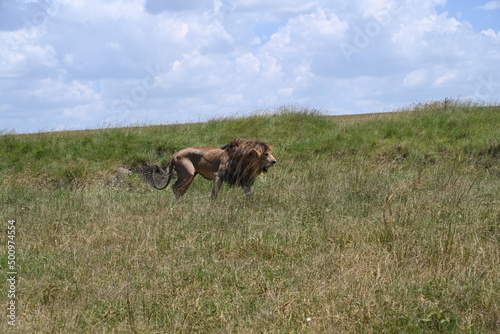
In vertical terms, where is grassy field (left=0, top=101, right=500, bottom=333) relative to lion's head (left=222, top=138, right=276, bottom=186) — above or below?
below

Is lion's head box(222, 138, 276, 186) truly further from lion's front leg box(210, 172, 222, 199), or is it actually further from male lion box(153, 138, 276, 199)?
lion's front leg box(210, 172, 222, 199)

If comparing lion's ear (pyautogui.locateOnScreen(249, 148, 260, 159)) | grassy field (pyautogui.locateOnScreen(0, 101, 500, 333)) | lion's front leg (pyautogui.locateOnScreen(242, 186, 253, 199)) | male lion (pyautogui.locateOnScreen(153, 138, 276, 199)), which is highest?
lion's ear (pyautogui.locateOnScreen(249, 148, 260, 159))

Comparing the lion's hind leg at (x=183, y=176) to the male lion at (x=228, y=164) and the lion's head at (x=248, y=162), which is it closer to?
the male lion at (x=228, y=164)

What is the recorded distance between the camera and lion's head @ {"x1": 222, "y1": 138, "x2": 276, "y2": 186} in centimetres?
1091

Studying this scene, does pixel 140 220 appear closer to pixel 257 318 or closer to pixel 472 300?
pixel 257 318

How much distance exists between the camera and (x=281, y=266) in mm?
6719

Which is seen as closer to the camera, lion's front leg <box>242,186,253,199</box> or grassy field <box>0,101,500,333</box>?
grassy field <box>0,101,500,333</box>

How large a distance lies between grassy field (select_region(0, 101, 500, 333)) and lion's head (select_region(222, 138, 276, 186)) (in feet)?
1.78

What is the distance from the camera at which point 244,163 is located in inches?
435

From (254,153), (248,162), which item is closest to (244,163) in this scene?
(248,162)

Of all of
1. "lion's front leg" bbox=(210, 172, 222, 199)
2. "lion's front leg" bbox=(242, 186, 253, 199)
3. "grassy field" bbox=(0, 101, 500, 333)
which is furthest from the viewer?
"lion's front leg" bbox=(210, 172, 222, 199)

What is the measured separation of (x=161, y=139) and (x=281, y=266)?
12989 mm

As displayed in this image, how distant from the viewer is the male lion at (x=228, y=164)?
10953mm

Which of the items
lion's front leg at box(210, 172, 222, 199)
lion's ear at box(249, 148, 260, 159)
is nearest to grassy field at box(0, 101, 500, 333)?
lion's front leg at box(210, 172, 222, 199)
